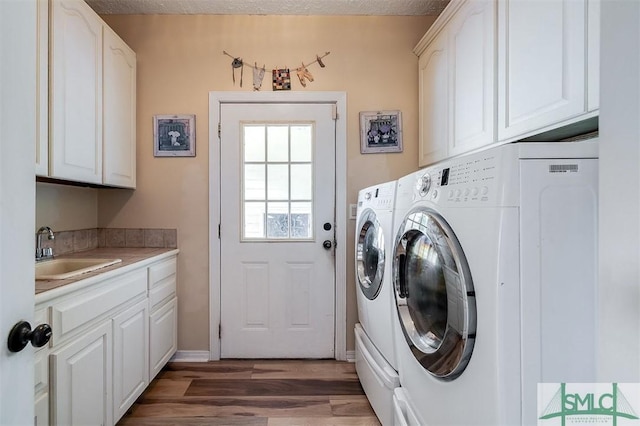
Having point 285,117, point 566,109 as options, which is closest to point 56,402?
point 285,117

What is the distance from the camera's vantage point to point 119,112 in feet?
6.82

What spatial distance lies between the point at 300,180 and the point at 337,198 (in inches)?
12.2

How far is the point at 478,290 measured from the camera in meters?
0.84

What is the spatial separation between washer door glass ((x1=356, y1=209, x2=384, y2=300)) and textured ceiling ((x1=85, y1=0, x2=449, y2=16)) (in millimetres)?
1512

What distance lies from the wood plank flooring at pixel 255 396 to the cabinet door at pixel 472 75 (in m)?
1.61

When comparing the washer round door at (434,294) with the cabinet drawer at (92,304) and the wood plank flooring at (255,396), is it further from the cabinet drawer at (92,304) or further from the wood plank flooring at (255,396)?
the cabinet drawer at (92,304)

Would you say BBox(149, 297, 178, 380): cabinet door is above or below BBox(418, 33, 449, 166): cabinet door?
below

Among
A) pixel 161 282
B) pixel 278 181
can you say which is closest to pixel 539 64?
pixel 278 181

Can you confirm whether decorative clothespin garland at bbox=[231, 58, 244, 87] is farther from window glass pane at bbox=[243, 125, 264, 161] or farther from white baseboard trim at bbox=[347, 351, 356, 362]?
white baseboard trim at bbox=[347, 351, 356, 362]

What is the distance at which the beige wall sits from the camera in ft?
7.63

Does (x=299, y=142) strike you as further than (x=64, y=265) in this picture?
Yes

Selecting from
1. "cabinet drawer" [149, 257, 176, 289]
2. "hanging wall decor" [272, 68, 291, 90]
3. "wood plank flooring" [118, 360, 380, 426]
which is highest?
"hanging wall decor" [272, 68, 291, 90]

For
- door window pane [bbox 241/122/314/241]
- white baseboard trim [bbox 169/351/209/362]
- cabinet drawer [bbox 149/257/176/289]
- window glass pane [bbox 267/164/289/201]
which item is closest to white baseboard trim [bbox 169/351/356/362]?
white baseboard trim [bbox 169/351/209/362]

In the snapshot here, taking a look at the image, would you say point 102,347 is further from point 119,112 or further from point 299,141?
point 299,141
